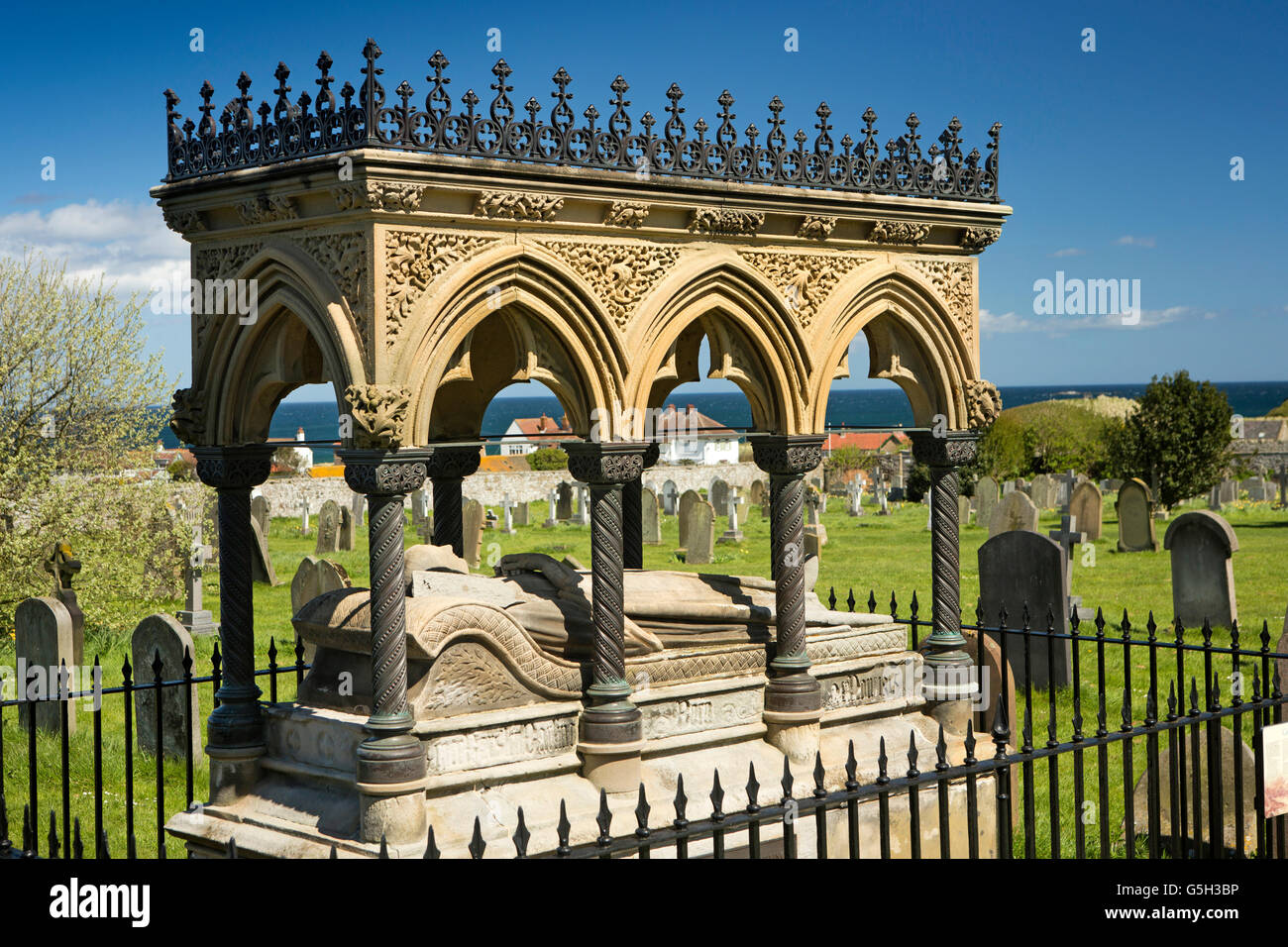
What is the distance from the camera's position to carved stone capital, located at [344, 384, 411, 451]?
21.4 ft

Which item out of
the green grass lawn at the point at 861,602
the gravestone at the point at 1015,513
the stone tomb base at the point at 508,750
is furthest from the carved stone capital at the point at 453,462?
the gravestone at the point at 1015,513

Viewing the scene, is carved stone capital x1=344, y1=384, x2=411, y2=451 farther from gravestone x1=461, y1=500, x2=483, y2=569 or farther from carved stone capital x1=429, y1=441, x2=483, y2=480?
gravestone x1=461, y1=500, x2=483, y2=569

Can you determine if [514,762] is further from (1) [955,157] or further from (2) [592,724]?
(1) [955,157]

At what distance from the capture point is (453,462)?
8.83 m

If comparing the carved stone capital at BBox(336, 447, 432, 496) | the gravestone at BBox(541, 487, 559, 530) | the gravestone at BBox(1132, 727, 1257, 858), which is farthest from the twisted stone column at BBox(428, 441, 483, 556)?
the gravestone at BBox(541, 487, 559, 530)

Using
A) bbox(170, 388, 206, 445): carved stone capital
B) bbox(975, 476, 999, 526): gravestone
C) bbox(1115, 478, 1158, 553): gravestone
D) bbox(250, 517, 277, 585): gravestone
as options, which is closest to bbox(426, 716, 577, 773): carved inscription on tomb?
bbox(170, 388, 206, 445): carved stone capital

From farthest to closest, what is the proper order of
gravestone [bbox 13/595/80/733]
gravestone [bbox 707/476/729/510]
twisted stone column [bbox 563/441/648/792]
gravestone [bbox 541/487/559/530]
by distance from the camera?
gravestone [bbox 541/487/559/530] → gravestone [bbox 707/476/729/510] → gravestone [bbox 13/595/80/733] → twisted stone column [bbox 563/441/648/792]

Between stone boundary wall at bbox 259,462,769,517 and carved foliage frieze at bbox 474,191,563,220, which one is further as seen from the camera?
stone boundary wall at bbox 259,462,769,517

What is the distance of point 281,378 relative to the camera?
25.2 feet

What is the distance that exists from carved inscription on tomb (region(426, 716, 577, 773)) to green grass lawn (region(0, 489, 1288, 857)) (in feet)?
10.4

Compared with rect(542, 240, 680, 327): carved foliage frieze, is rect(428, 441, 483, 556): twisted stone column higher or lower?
lower

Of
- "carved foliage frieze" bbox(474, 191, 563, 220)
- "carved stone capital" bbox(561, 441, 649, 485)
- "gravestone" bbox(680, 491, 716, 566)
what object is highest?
"carved foliage frieze" bbox(474, 191, 563, 220)

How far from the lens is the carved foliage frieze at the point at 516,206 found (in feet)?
22.6

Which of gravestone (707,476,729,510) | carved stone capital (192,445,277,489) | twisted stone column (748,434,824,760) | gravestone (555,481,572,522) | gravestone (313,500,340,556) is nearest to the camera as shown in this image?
carved stone capital (192,445,277,489)
